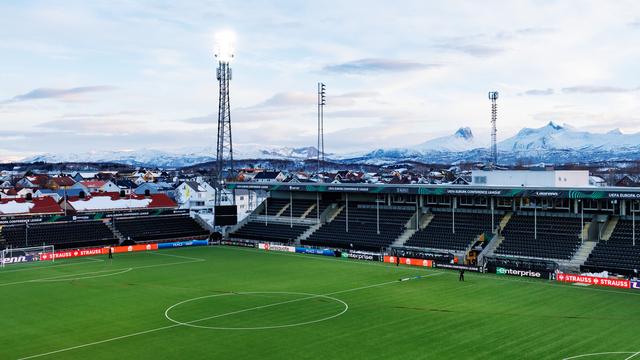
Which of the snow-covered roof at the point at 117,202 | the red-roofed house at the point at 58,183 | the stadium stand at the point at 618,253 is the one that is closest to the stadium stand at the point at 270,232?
the snow-covered roof at the point at 117,202

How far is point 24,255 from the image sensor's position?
6456 centimetres

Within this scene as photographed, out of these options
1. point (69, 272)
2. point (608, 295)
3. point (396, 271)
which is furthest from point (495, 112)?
point (69, 272)

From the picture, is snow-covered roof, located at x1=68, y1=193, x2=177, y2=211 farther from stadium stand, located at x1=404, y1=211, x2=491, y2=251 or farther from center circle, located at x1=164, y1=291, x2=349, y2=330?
center circle, located at x1=164, y1=291, x2=349, y2=330

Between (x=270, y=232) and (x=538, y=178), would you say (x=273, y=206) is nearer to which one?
(x=270, y=232)

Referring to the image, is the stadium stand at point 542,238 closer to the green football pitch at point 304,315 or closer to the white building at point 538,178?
the white building at point 538,178

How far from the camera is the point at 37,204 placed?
3506 inches

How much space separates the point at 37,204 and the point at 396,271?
5581 centimetres

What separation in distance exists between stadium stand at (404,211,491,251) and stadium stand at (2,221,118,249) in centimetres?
3585

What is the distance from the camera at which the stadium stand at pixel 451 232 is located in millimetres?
63906

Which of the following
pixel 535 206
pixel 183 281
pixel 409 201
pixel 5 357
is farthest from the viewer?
pixel 409 201

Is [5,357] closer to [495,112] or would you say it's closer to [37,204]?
[37,204]

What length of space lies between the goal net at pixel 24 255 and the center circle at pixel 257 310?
28.6 meters

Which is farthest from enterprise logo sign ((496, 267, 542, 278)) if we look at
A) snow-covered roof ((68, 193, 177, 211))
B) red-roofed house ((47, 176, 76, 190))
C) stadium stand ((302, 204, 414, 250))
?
red-roofed house ((47, 176, 76, 190))

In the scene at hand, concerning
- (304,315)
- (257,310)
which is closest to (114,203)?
(257,310)
